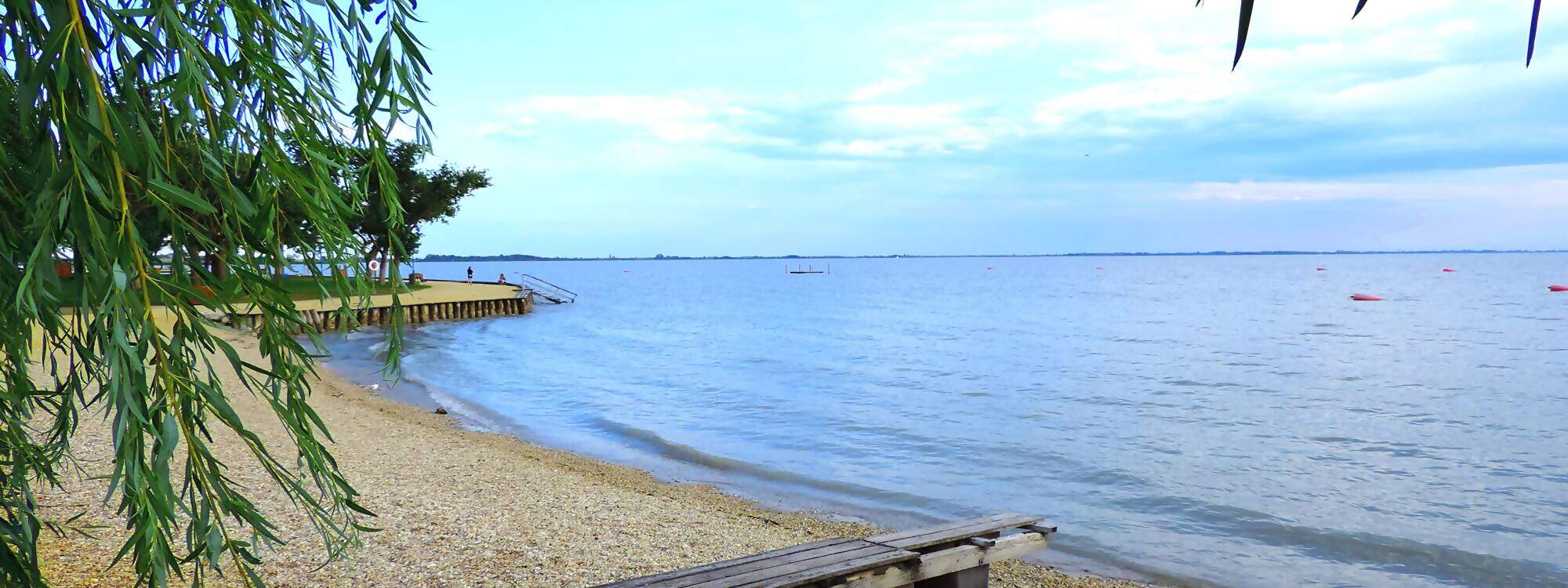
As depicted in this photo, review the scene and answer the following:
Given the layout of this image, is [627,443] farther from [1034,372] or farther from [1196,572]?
[1034,372]

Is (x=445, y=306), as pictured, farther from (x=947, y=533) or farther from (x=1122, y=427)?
(x=947, y=533)

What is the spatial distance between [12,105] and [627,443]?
1588 centimetres

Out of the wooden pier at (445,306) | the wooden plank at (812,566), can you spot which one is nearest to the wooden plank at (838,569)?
the wooden plank at (812,566)

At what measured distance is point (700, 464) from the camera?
16469mm

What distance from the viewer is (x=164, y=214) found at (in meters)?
2.62

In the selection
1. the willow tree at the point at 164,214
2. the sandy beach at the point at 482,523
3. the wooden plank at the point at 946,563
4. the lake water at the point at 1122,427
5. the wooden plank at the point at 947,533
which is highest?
the willow tree at the point at 164,214

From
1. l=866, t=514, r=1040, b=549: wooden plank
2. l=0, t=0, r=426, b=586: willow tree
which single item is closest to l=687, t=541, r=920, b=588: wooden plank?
l=866, t=514, r=1040, b=549: wooden plank

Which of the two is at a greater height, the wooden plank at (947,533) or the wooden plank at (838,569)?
the wooden plank at (838,569)

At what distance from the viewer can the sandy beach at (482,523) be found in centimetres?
757

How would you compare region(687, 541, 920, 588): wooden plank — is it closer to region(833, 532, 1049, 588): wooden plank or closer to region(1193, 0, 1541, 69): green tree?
Answer: region(833, 532, 1049, 588): wooden plank

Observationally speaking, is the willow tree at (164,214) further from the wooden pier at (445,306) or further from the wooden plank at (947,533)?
the wooden pier at (445,306)

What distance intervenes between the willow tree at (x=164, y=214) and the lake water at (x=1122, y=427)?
9.80 meters

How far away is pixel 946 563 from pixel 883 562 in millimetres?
576

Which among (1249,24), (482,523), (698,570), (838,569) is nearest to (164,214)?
(1249,24)
